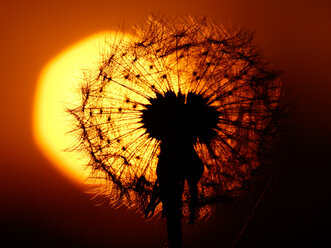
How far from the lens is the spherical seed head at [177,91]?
77.1 inches

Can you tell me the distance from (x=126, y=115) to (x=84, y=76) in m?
0.34

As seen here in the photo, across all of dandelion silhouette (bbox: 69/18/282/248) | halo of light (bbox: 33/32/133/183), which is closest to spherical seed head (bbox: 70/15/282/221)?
dandelion silhouette (bbox: 69/18/282/248)

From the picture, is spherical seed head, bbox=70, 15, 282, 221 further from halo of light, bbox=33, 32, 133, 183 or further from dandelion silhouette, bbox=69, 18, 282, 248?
halo of light, bbox=33, 32, 133, 183

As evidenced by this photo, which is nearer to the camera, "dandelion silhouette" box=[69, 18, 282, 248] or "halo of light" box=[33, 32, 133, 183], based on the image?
"dandelion silhouette" box=[69, 18, 282, 248]

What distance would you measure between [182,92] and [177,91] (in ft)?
0.13

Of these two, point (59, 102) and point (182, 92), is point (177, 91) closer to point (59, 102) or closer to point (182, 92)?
point (182, 92)

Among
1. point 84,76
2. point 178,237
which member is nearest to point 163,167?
point 178,237

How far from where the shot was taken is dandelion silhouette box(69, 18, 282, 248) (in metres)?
1.95

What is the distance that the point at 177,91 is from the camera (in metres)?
1.89

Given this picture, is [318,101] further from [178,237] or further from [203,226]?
[178,237]

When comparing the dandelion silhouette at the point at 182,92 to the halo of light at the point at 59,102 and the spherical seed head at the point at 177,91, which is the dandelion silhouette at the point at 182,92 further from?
the halo of light at the point at 59,102

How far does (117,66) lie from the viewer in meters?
2.06

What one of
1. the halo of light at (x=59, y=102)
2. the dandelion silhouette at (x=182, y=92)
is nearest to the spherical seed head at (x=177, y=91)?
the dandelion silhouette at (x=182, y=92)

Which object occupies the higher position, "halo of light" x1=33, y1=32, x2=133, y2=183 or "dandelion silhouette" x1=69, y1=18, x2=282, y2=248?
"halo of light" x1=33, y1=32, x2=133, y2=183
